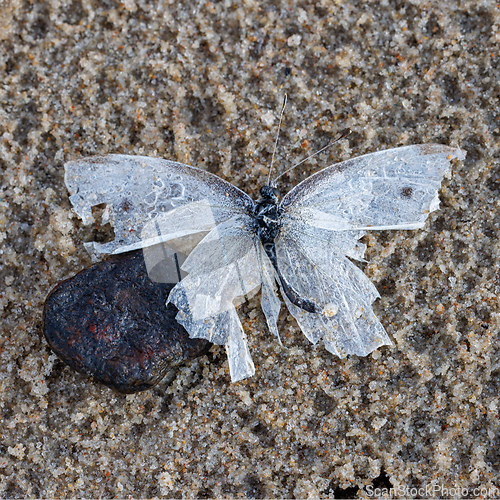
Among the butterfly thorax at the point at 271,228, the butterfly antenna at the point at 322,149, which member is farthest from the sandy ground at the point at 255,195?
the butterfly thorax at the point at 271,228

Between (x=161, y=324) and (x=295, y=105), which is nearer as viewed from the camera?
(x=161, y=324)

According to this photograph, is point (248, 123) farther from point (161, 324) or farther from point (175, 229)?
point (161, 324)

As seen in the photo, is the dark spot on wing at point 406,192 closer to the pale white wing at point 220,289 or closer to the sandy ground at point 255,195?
the sandy ground at point 255,195

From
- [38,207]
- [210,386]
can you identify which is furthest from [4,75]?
[210,386]

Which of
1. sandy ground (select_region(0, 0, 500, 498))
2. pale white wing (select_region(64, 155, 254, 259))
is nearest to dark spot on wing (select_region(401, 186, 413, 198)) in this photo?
sandy ground (select_region(0, 0, 500, 498))

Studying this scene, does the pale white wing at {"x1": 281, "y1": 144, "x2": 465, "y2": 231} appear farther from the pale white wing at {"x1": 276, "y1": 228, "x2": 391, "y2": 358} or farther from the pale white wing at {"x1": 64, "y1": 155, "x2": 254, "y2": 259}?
the pale white wing at {"x1": 64, "y1": 155, "x2": 254, "y2": 259}

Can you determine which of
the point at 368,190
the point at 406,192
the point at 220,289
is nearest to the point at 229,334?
the point at 220,289

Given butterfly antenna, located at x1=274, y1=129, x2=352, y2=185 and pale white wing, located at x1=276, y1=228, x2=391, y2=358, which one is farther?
butterfly antenna, located at x1=274, y1=129, x2=352, y2=185

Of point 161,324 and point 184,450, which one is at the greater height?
point 161,324
